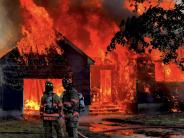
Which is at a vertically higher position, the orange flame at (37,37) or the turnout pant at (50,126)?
the orange flame at (37,37)

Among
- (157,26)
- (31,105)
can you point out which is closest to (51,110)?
(157,26)

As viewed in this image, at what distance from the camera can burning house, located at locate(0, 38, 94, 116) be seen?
27.8 metres

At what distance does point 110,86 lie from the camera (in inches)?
1426

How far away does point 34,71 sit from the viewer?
95.2ft

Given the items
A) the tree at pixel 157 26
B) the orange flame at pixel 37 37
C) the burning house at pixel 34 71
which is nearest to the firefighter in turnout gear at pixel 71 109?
the tree at pixel 157 26

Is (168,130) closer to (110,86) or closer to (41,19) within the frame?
(41,19)

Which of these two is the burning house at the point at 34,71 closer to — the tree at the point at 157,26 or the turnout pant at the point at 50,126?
the tree at the point at 157,26

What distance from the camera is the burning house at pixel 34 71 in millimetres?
27828

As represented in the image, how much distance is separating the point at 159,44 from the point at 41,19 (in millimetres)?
13327

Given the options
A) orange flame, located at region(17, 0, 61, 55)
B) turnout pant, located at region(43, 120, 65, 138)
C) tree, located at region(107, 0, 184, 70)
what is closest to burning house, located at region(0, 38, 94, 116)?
orange flame, located at region(17, 0, 61, 55)

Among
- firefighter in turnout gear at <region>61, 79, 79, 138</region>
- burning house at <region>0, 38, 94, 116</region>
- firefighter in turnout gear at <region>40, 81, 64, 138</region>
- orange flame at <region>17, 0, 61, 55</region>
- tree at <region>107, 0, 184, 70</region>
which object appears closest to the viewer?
firefighter in turnout gear at <region>40, 81, 64, 138</region>

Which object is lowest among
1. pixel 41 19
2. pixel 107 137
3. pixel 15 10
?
pixel 107 137

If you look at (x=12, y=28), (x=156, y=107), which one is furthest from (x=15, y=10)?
(x=156, y=107)

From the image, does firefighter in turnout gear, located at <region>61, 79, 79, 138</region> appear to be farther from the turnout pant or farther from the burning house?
the burning house
